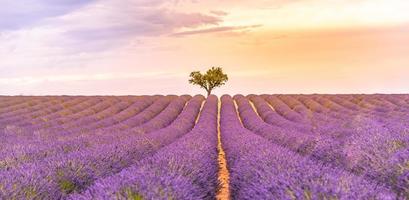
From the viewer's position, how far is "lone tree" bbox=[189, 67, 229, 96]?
49812 millimetres

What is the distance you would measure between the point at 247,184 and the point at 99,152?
258cm

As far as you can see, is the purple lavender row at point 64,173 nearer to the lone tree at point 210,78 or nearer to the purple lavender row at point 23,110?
the purple lavender row at point 23,110

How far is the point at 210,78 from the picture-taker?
4978 cm

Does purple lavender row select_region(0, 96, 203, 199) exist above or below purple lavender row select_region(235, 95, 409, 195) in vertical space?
below

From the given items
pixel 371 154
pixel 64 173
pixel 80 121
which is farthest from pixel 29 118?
pixel 371 154

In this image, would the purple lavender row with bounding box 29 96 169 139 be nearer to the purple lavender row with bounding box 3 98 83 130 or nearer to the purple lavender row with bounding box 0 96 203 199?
the purple lavender row with bounding box 3 98 83 130

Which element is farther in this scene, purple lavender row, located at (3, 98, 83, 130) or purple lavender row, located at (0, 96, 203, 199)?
purple lavender row, located at (3, 98, 83, 130)

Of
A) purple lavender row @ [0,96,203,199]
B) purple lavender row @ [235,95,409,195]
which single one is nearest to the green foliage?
purple lavender row @ [0,96,203,199]

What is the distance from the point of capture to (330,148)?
9.16 meters

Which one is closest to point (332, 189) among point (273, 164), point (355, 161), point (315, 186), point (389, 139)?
point (315, 186)

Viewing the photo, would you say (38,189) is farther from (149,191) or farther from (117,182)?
(149,191)

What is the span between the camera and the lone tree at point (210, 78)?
4981cm

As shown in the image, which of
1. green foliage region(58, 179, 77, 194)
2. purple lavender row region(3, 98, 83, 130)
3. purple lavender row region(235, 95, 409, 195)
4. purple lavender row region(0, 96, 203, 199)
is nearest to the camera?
purple lavender row region(0, 96, 203, 199)

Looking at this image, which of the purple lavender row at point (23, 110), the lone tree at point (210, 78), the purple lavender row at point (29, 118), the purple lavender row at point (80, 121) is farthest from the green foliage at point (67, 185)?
the lone tree at point (210, 78)
